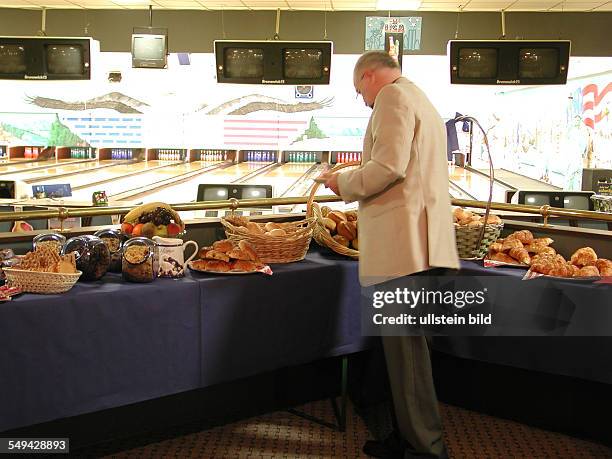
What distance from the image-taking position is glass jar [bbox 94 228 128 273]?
250 cm

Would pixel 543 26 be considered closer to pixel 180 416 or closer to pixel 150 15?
pixel 150 15

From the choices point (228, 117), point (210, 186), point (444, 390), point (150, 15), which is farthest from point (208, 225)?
point (228, 117)

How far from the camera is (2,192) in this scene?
622 cm

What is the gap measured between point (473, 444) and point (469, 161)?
948 cm

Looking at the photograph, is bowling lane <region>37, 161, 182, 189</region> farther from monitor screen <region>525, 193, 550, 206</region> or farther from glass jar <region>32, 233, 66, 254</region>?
glass jar <region>32, 233, 66, 254</region>

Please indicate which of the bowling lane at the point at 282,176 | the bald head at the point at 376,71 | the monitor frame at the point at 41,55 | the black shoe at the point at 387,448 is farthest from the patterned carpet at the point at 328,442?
the bowling lane at the point at 282,176

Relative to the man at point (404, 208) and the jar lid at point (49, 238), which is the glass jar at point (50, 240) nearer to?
the jar lid at point (49, 238)

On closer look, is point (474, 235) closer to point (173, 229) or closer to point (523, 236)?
point (523, 236)

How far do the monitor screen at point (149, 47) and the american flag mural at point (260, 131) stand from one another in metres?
3.58

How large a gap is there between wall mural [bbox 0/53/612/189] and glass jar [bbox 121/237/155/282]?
6912mm

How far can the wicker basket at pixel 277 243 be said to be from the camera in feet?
8.96

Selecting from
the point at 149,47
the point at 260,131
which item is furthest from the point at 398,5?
the point at 260,131

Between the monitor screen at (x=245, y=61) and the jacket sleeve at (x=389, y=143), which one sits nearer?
the jacket sleeve at (x=389, y=143)

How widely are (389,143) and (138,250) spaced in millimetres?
877
